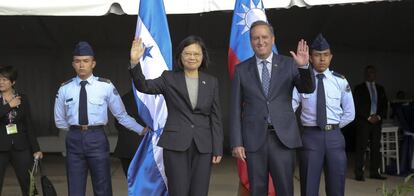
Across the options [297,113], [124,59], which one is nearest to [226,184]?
[297,113]

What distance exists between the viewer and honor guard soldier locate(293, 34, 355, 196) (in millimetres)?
4410

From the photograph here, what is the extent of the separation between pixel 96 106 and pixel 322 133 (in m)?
1.87

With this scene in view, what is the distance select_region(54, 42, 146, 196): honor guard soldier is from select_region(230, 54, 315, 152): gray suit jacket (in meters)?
1.07

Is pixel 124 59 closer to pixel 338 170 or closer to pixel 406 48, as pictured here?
pixel 406 48

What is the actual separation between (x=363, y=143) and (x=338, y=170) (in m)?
3.14

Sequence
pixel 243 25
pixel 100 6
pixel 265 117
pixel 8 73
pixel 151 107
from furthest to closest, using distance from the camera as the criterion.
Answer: pixel 8 73
pixel 100 6
pixel 243 25
pixel 151 107
pixel 265 117

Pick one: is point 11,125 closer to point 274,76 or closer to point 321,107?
point 274,76

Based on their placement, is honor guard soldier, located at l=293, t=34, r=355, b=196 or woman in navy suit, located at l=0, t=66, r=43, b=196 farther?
woman in navy suit, located at l=0, t=66, r=43, b=196

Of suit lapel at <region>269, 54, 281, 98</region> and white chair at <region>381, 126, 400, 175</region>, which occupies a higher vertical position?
suit lapel at <region>269, 54, 281, 98</region>

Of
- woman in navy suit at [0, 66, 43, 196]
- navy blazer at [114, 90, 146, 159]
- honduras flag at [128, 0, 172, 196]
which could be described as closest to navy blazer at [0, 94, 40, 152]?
woman in navy suit at [0, 66, 43, 196]

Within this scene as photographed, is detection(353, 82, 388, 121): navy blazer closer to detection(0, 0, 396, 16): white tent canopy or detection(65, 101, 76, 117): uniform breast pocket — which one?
detection(0, 0, 396, 16): white tent canopy

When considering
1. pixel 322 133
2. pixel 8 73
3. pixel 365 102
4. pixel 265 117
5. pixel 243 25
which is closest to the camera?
pixel 265 117

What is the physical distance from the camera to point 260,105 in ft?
12.7

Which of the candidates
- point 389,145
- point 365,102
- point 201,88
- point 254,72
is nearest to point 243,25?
point 254,72
